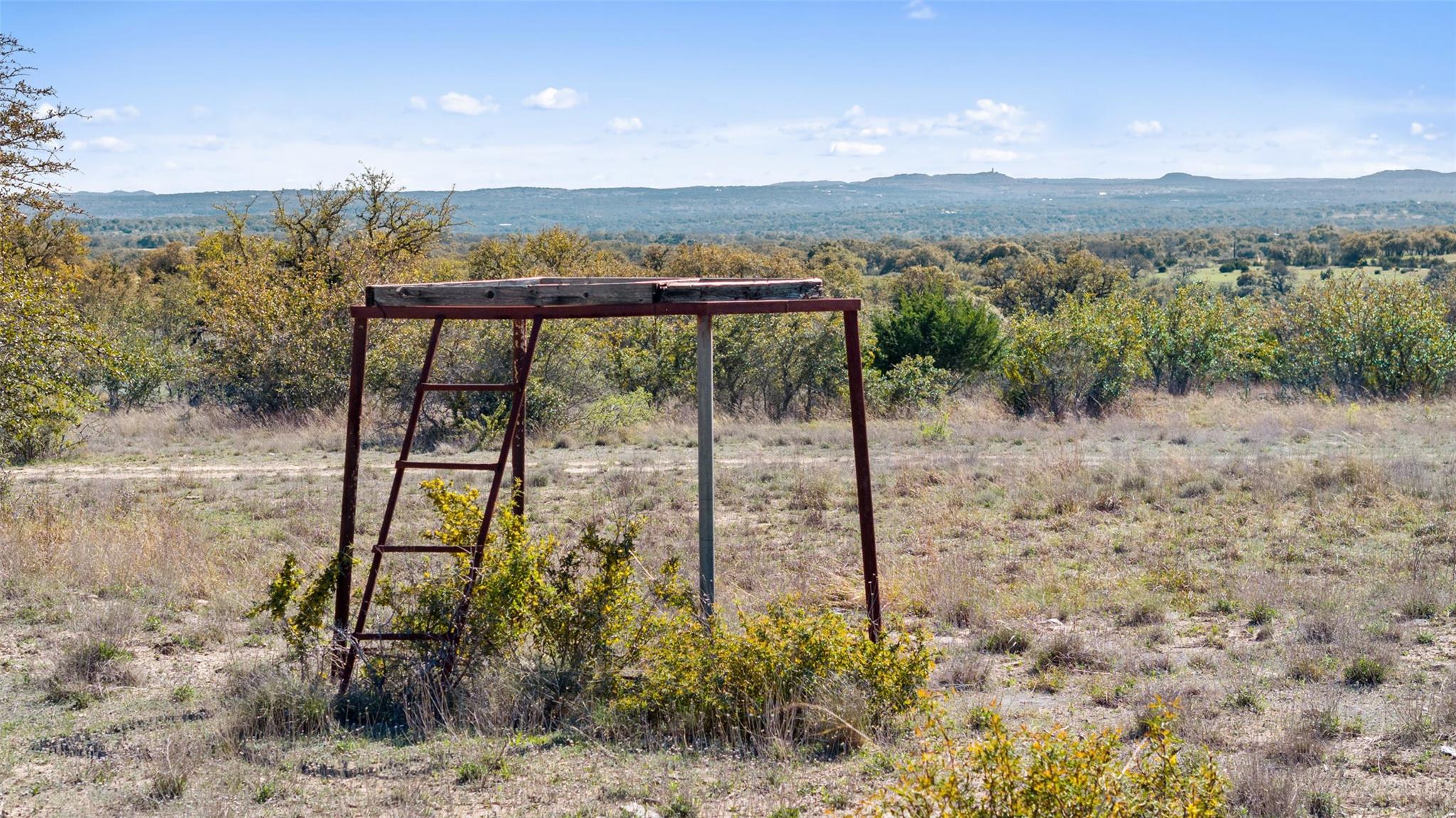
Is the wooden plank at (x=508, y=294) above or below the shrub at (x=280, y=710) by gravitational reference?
above

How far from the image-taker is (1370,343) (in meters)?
22.7

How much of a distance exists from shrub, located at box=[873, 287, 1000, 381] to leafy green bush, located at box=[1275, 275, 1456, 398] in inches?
265

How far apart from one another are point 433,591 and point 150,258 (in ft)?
188

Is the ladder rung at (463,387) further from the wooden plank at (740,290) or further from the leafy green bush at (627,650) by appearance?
the wooden plank at (740,290)

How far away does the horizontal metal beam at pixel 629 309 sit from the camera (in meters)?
5.52

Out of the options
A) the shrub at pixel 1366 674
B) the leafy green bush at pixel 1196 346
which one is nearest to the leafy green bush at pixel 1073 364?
the leafy green bush at pixel 1196 346

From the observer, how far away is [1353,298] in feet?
76.6

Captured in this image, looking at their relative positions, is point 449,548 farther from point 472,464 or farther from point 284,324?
point 284,324

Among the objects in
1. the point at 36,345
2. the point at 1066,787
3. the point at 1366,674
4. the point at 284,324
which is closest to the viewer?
the point at 1066,787

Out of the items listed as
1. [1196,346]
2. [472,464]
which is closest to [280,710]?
[472,464]

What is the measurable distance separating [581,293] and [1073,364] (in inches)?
691

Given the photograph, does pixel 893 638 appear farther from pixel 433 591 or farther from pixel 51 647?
pixel 51 647

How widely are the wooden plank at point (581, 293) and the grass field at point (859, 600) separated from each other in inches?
86.1

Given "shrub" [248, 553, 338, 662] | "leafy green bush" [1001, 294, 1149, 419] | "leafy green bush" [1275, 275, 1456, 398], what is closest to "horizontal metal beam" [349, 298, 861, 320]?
"shrub" [248, 553, 338, 662]
